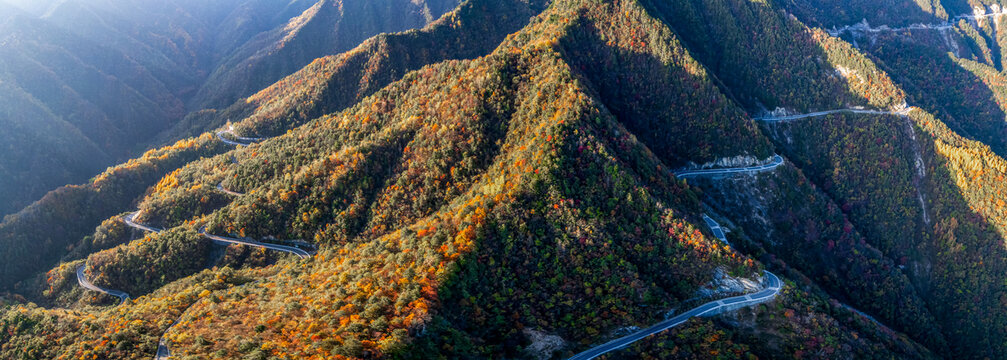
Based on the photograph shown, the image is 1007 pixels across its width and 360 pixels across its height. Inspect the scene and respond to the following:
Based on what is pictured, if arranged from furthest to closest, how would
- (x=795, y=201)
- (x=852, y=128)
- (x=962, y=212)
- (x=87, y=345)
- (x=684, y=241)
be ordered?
(x=852, y=128)
(x=962, y=212)
(x=795, y=201)
(x=684, y=241)
(x=87, y=345)

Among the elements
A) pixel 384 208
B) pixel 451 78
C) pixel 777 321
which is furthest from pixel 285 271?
pixel 777 321

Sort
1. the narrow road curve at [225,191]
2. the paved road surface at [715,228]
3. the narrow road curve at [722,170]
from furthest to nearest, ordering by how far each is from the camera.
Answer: the narrow road curve at [225,191]
the narrow road curve at [722,170]
the paved road surface at [715,228]

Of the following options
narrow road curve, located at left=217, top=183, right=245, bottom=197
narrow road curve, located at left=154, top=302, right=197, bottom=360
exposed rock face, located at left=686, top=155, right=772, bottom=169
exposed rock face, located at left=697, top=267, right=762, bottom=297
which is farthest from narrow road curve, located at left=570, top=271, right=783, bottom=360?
narrow road curve, located at left=217, top=183, right=245, bottom=197

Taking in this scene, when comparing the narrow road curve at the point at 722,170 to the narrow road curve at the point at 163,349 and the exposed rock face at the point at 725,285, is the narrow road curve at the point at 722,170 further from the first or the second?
the narrow road curve at the point at 163,349

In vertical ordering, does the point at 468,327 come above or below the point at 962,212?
above

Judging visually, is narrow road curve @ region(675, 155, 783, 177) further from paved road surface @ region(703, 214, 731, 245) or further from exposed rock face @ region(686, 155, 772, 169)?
paved road surface @ region(703, 214, 731, 245)

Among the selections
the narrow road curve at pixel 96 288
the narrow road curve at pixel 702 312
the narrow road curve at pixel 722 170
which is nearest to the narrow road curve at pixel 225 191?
the narrow road curve at pixel 96 288

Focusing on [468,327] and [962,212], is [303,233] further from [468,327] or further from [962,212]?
[962,212]

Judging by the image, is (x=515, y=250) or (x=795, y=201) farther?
(x=795, y=201)

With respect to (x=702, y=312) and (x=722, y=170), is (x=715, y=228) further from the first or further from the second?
(x=722, y=170)
